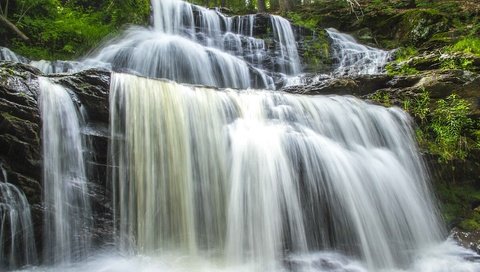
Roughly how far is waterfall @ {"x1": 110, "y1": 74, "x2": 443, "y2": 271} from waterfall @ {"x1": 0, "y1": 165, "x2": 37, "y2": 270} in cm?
93

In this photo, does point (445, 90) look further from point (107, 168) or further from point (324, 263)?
point (107, 168)

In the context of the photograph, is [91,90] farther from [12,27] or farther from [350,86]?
[350,86]

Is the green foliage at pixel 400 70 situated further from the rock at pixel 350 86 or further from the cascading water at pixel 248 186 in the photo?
the cascading water at pixel 248 186

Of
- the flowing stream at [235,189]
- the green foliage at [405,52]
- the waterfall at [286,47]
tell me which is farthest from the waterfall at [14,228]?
the green foliage at [405,52]

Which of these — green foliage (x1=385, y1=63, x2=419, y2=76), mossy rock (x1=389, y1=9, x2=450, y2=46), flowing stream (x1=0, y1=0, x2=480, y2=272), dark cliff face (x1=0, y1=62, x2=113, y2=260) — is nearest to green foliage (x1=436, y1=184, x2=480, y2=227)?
flowing stream (x1=0, y1=0, x2=480, y2=272)

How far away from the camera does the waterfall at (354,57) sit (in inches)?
405

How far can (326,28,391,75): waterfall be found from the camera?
10.3 meters

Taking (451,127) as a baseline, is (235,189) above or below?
below

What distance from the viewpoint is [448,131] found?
678 cm

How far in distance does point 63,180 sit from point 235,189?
78.9 inches

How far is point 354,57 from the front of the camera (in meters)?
11.6

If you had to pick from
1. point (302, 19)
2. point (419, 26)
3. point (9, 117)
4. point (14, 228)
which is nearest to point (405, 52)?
point (419, 26)

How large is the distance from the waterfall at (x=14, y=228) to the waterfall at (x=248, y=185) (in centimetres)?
93

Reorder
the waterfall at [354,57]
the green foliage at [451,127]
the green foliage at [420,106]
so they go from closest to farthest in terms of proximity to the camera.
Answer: the green foliage at [451,127] → the green foliage at [420,106] → the waterfall at [354,57]
